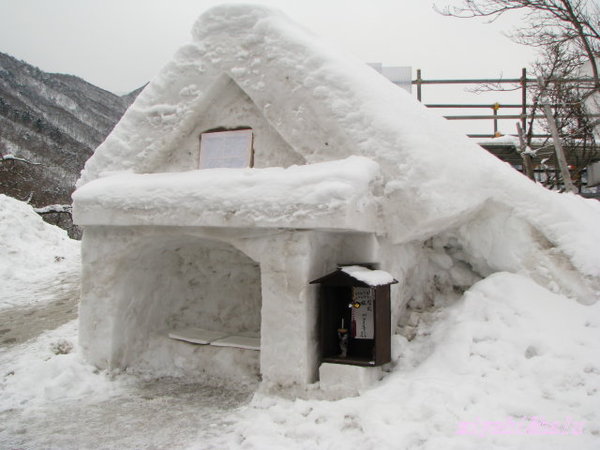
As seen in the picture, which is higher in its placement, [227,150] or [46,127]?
[46,127]

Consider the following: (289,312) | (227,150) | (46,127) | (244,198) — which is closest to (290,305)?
(289,312)

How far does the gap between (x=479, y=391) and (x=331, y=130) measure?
255cm

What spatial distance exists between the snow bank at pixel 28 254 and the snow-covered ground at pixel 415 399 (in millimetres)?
4079

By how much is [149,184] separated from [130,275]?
3.52 feet

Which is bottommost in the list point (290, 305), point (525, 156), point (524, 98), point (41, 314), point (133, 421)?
point (133, 421)

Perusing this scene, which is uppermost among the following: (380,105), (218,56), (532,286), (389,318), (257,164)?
(218,56)

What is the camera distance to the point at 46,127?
858 inches

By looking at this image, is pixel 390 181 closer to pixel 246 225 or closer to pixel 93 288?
pixel 246 225

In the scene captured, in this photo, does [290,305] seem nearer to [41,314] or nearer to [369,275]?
[369,275]

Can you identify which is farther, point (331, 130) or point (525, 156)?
point (525, 156)

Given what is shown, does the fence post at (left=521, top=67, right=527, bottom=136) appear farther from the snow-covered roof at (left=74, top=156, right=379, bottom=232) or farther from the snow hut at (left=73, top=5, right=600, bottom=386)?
the snow-covered roof at (left=74, top=156, right=379, bottom=232)

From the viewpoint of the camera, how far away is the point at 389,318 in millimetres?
4434

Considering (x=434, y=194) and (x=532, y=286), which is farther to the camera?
(x=532, y=286)

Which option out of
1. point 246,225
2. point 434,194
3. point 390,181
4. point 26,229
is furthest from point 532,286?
point 26,229
